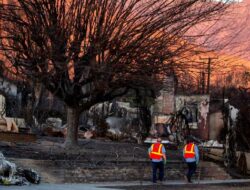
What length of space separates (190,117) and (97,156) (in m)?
18.8

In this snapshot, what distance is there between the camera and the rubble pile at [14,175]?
1713 centimetres

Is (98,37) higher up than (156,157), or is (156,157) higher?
(98,37)

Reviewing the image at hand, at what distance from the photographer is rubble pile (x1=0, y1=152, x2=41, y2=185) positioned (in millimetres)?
17134

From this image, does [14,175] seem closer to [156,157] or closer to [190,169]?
[156,157]

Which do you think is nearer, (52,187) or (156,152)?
(52,187)

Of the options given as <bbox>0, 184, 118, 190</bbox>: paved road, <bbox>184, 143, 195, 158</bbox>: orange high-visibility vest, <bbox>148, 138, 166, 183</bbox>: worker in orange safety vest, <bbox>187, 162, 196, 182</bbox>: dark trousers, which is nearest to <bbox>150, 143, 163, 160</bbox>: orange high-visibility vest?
<bbox>148, 138, 166, 183</bbox>: worker in orange safety vest

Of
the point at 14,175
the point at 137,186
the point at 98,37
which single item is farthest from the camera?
the point at 98,37

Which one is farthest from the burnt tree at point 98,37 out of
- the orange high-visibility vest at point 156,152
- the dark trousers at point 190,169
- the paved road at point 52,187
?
the paved road at point 52,187

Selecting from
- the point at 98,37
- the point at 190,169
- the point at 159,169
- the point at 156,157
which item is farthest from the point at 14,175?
the point at 190,169

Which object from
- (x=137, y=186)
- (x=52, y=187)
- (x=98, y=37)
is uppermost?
(x=98, y=37)

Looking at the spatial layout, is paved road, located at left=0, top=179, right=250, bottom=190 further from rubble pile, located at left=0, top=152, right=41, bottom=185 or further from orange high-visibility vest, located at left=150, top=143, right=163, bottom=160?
orange high-visibility vest, located at left=150, top=143, right=163, bottom=160

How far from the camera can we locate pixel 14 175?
1750 cm

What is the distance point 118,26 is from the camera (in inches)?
898

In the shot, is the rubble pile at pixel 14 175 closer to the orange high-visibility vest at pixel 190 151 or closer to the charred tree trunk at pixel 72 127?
the orange high-visibility vest at pixel 190 151
